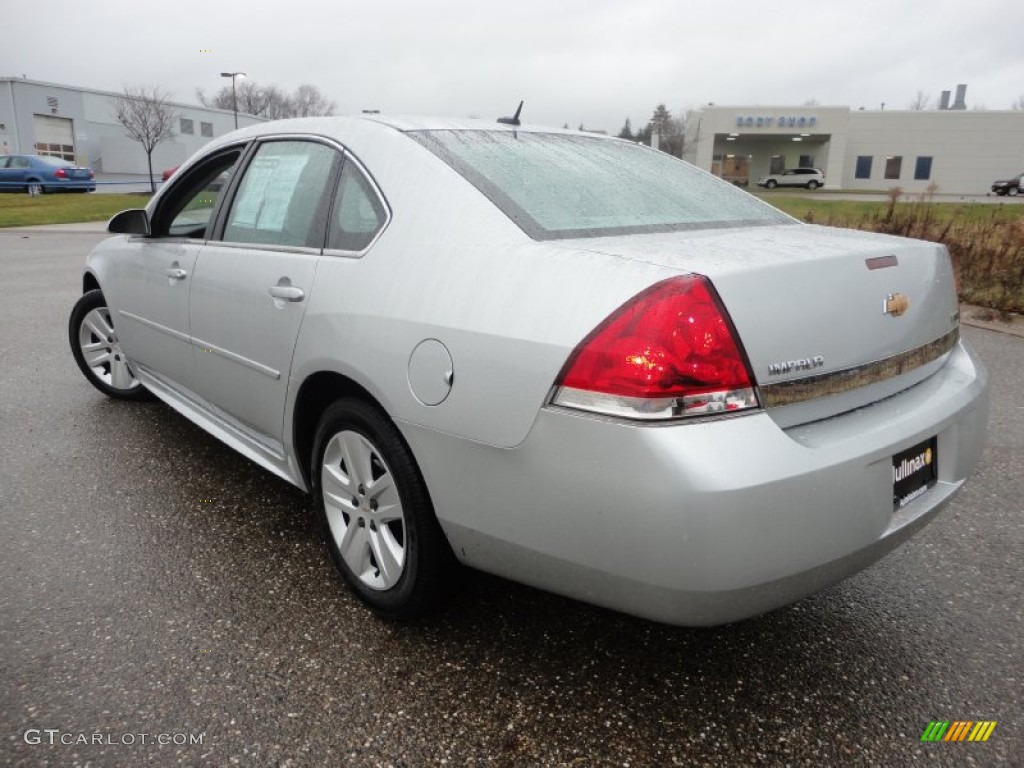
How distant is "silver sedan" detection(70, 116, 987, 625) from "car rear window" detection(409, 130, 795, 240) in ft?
0.05

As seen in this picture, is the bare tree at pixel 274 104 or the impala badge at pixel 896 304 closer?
the impala badge at pixel 896 304

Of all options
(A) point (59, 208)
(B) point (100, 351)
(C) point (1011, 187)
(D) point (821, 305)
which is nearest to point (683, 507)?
(D) point (821, 305)

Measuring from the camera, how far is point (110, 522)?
3205 mm

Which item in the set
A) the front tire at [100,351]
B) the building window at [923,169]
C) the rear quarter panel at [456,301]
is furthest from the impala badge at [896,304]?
the building window at [923,169]

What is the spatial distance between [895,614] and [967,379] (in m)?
0.82

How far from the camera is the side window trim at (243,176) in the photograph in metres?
2.73

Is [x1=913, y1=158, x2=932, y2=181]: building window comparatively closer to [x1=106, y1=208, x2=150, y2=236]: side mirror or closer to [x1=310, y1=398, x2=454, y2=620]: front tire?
[x1=106, y1=208, x2=150, y2=236]: side mirror

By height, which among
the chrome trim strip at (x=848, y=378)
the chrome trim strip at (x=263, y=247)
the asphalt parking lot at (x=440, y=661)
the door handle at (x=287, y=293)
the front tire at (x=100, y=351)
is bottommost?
the asphalt parking lot at (x=440, y=661)

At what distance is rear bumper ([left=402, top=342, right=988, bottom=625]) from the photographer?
5.57 ft

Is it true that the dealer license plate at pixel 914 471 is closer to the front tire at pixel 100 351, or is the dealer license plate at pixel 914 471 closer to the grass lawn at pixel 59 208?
the front tire at pixel 100 351

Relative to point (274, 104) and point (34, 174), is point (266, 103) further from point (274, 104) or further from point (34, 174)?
point (34, 174)

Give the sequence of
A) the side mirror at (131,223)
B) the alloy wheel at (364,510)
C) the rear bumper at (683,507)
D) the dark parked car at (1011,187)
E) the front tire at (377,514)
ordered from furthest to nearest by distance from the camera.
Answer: the dark parked car at (1011,187), the side mirror at (131,223), the alloy wheel at (364,510), the front tire at (377,514), the rear bumper at (683,507)

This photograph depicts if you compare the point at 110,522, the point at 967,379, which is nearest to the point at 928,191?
the point at 967,379
